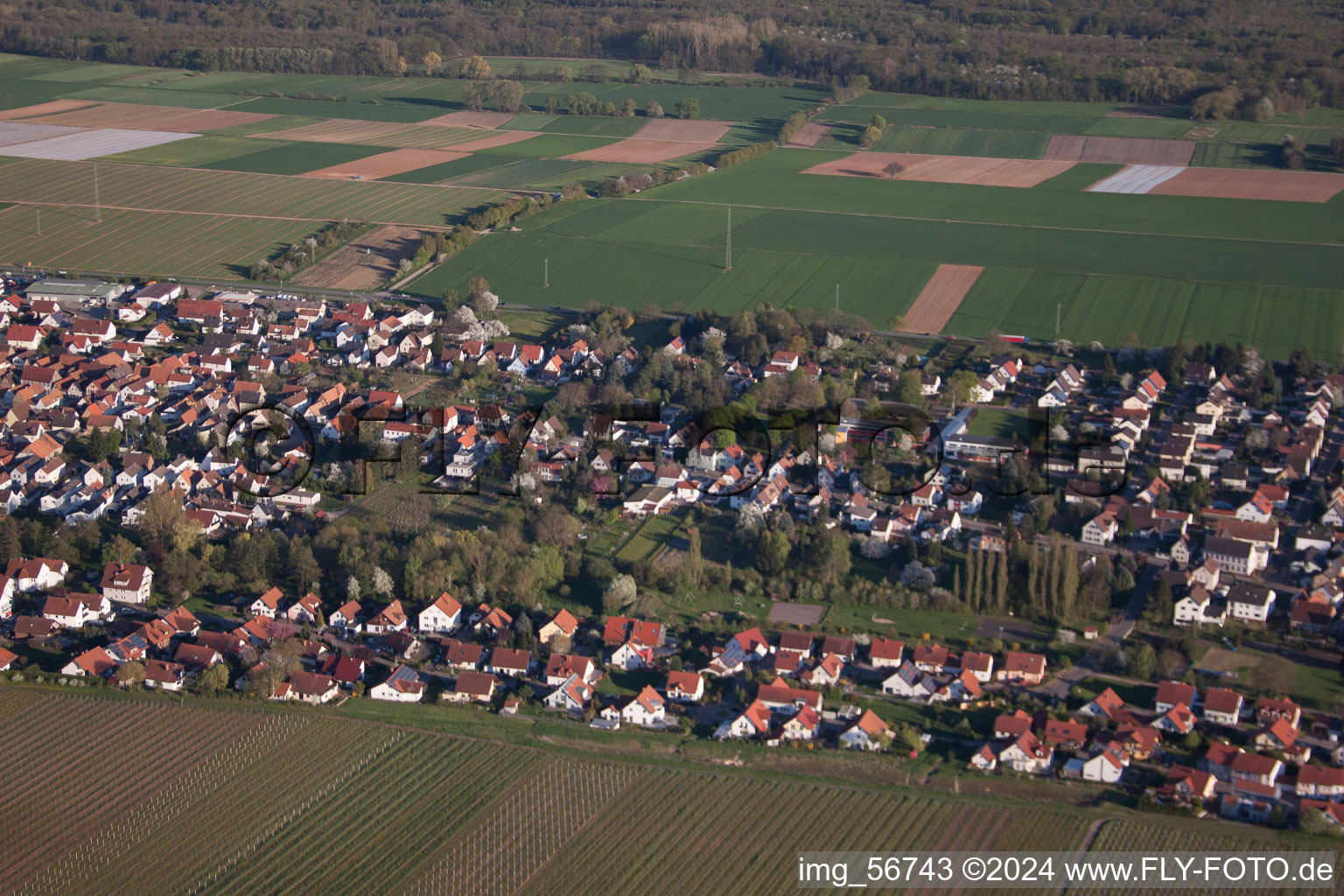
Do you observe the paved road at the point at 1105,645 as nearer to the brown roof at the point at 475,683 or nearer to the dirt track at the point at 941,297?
the brown roof at the point at 475,683

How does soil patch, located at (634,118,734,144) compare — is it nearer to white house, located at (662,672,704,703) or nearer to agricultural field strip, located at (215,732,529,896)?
white house, located at (662,672,704,703)

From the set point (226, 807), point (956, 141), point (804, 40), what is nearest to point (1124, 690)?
point (226, 807)

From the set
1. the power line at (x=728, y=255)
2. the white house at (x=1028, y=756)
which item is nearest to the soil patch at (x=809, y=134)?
the power line at (x=728, y=255)

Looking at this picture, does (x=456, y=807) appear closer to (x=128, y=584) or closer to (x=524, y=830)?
(x=524, y=830)

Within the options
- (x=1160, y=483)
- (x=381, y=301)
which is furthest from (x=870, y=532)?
(x=381, y=301)

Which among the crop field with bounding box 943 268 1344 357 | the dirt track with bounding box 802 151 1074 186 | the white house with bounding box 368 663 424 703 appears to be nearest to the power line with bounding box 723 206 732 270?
the crop field with bounding box 943 268 1344 357

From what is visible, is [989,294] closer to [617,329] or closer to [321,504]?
[617,329]
